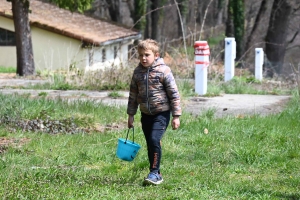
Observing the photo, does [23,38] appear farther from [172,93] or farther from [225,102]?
[172,93]

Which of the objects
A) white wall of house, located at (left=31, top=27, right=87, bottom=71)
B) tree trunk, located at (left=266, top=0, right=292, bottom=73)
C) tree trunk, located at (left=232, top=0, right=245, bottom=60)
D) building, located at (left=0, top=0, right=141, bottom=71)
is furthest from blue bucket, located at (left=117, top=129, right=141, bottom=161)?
tree trunk, located at (left=232, top=0, right=245, bottom=60)

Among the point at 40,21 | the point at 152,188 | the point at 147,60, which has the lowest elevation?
the point at 152,188

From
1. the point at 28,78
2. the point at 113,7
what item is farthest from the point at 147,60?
the point at 113,7

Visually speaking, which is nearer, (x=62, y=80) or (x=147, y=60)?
(x=147, y=60)

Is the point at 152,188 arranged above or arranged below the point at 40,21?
below

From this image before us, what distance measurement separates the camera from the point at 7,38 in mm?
31594

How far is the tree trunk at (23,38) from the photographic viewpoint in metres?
21.0

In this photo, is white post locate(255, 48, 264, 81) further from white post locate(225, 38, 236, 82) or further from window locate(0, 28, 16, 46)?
window locate(0, 28, 16, 46)

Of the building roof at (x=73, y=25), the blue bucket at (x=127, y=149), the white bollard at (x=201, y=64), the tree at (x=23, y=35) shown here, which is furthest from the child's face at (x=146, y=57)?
the building roof at (x=73, y=25)

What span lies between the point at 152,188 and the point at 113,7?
3554cm

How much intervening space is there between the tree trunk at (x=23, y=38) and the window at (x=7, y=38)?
10013 millimetres

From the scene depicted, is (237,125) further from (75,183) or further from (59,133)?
(75,183)

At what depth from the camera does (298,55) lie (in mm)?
42531

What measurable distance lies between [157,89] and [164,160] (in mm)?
1409
